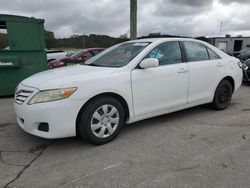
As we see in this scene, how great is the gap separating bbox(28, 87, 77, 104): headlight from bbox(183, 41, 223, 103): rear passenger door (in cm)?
232

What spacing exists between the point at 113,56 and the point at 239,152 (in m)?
2.48

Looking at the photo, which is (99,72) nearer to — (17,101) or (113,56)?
(113,56)

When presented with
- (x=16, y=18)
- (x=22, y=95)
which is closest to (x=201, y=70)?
(x=22, y=95)

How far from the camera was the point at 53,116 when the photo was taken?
3137 millimetres

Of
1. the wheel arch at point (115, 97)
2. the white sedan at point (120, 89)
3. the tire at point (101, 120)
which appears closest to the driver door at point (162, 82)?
the white sedan at point (120, 89)

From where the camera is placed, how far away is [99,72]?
3588 mm

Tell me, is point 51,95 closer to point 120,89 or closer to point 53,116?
point 53,116

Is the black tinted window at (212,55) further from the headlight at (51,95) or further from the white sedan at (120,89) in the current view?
the headlight at (51,95)

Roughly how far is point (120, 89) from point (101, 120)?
52cm

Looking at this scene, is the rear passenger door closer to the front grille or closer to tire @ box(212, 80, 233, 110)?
tire @ box(212, 80, 233, 110)

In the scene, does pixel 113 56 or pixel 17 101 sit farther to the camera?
pixel 113 56

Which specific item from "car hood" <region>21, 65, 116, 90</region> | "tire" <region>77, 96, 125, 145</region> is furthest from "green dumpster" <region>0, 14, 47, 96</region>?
"tire" <region>77, 96, 125, 145</region>

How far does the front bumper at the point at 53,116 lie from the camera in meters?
3.13

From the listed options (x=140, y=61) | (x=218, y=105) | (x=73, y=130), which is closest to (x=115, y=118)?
(x=73, y=130)
